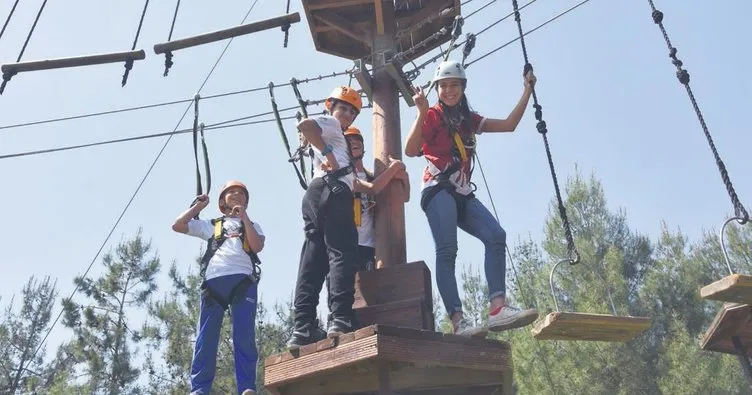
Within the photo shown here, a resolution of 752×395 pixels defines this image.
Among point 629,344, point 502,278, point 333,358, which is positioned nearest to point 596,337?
point 502,278

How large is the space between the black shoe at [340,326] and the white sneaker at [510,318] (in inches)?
25.3

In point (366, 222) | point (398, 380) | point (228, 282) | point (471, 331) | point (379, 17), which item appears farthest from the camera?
point (379, 17)

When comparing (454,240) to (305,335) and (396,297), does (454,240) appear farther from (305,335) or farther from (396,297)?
(305,335)

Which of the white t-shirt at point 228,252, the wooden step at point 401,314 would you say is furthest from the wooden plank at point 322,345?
the white t-shirt at point 228,252

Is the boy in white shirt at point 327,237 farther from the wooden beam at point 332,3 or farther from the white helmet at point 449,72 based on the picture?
the wooden beam at point 332,3

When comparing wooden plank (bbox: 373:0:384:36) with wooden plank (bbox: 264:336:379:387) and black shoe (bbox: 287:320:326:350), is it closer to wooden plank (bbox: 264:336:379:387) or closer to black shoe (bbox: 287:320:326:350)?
black shoe (bbox: 287:320:326:350)

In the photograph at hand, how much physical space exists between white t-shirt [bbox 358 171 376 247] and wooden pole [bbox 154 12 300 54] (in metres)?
1.19

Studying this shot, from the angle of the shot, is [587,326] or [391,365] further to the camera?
[587,326]

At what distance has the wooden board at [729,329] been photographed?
199 inches

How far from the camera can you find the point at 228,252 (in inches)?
152

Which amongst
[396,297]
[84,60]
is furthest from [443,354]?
[84,60]

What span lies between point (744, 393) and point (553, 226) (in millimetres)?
5497

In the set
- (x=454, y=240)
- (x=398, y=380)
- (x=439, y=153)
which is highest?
(x=439, y=153)

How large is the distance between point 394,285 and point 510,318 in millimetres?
608
